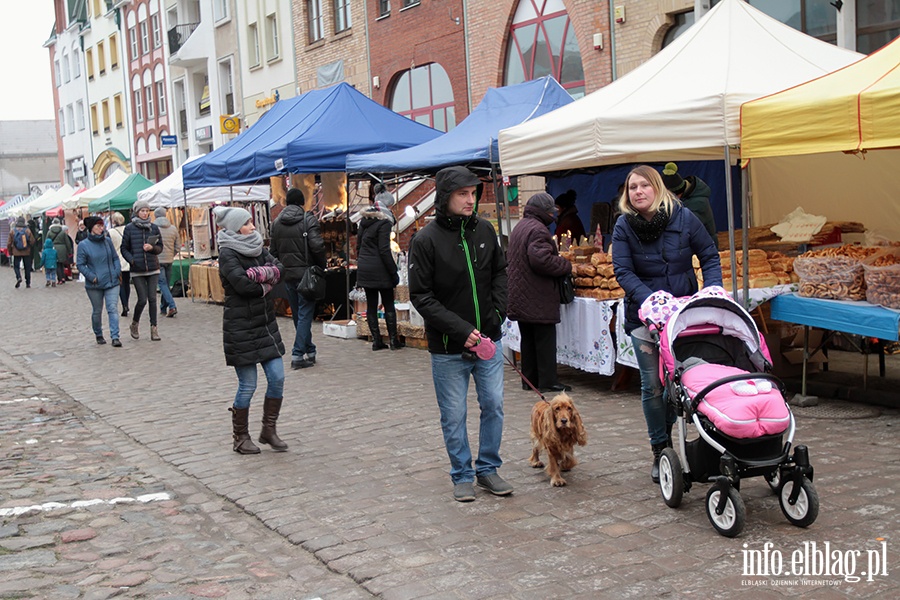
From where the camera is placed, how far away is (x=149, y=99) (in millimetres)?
42406

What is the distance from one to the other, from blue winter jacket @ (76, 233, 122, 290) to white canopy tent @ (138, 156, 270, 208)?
8668 mm

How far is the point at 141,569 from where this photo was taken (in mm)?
5191

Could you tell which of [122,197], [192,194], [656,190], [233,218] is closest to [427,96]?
[192,194]

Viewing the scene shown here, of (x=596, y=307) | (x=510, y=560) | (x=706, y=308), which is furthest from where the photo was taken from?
(x=596, y=307)

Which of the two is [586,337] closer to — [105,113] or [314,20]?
→ [314,20]

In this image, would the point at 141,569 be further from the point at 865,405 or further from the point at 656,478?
the point at 865,405

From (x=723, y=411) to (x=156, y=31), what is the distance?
4009cm

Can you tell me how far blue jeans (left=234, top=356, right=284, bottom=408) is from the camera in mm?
7398

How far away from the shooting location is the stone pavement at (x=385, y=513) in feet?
15.4

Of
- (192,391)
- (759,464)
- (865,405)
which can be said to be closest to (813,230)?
(865,405)

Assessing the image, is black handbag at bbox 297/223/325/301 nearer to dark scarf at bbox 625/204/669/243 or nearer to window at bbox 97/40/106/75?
dark scarf at bbox 625/204/669/243

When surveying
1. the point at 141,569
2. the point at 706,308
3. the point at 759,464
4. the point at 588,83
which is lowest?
the point at 141,569

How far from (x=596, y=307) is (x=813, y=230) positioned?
7.03 feet

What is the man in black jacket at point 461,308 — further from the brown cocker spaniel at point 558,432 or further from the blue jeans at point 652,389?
the blue jeans at point 652,389
